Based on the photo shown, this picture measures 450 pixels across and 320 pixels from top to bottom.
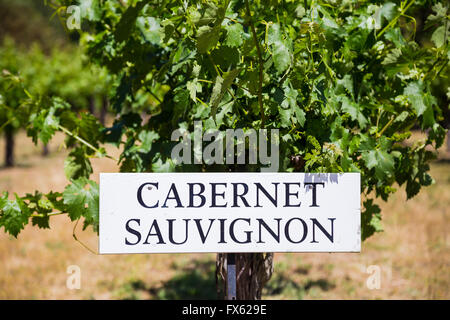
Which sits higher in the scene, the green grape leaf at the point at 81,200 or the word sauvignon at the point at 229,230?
the green grape leaf at the point at 81,200

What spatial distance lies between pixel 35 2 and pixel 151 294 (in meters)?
56.9

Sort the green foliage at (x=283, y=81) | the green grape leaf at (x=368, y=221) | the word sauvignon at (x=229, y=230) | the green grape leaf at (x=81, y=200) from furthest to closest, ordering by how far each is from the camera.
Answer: the green grape leaf at (x=368, y=221), the green grape leaf at (x=81, y=200), the word sauvignon at (x=229, y=230), the green foliage at (x=283, y=81)

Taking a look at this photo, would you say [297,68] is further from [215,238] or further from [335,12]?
[215,238]

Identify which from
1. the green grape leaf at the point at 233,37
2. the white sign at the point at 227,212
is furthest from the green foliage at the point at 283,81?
the white sign at the point at 227,212

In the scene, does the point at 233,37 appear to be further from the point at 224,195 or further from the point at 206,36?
the point at 224,195

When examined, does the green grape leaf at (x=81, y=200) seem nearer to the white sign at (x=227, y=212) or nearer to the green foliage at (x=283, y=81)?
the green foliage at (x=283, y=81)

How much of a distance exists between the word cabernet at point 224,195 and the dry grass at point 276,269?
7.94 feet

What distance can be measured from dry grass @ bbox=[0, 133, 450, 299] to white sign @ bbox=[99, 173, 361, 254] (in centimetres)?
236

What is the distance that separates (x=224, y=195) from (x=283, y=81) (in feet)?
1.45

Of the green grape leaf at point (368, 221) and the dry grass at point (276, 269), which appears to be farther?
the dry grass at point (276, 269)

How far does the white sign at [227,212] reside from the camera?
57.5 inches

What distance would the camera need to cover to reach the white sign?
4.79 ft

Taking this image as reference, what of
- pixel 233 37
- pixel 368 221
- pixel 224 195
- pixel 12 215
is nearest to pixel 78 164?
pixel 12 215

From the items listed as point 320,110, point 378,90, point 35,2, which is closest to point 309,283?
point 378,90
